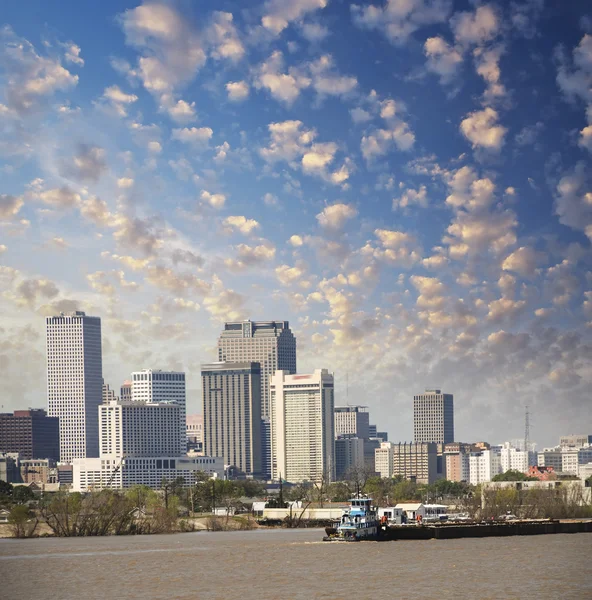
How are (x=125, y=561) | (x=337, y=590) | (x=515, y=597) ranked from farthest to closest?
(x=125, y=561) → (x=337, y=590) → (x=515, y=597)

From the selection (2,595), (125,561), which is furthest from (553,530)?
(2,595)

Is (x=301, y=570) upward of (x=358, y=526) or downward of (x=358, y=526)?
downward

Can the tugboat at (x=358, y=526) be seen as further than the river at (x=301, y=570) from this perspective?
Yes

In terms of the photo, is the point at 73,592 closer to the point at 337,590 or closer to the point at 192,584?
the point at 192,584

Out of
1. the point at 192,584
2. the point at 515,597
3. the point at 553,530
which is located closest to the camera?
the point at 515,597

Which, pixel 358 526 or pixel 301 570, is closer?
pixel 301 570

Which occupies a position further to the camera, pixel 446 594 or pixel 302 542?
pixel 302 542
